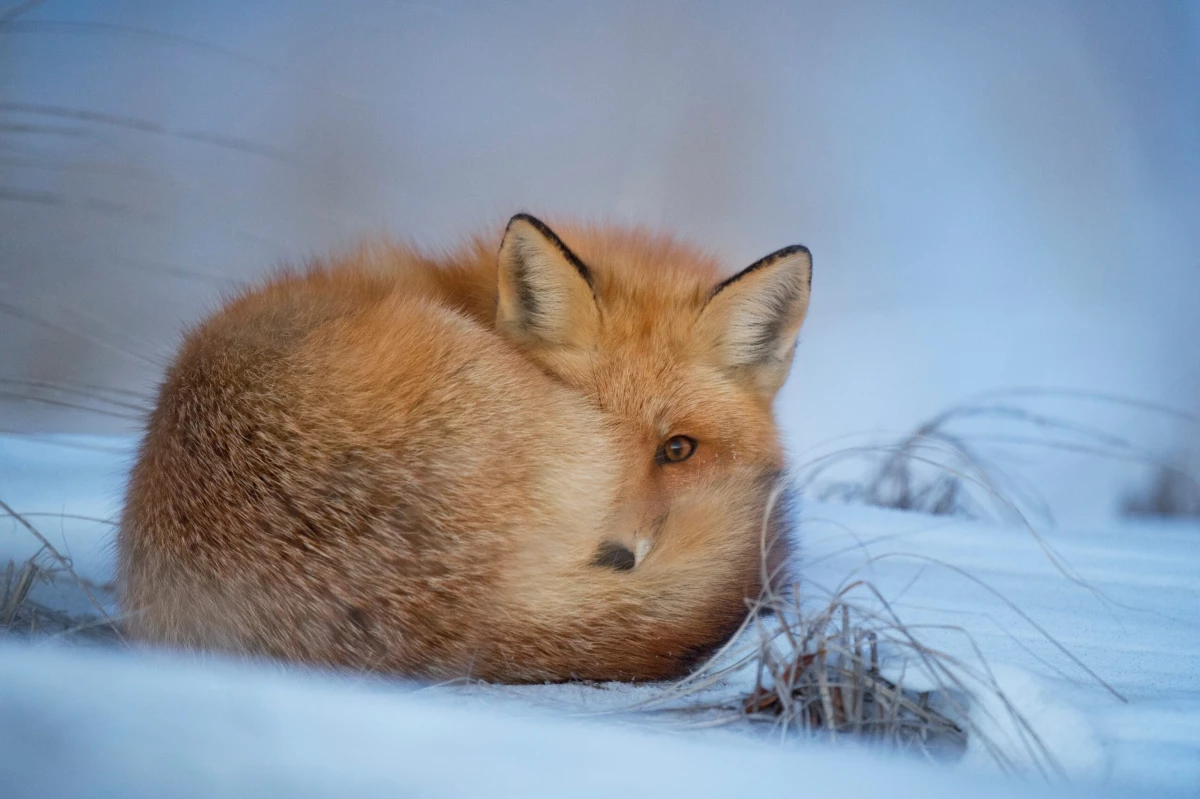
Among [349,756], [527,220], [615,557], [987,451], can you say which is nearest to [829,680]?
[615,557]

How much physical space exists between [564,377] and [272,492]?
334 mm

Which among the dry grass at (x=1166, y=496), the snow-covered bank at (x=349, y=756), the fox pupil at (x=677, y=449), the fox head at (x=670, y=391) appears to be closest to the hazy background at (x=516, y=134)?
the fox head at (x=670, y=391)

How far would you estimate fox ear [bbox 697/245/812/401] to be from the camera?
3.27 ft

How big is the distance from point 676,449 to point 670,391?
0.07 m

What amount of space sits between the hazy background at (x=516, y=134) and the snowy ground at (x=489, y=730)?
1.13 ft

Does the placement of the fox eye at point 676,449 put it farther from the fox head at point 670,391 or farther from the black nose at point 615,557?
the black nose at point 615,557

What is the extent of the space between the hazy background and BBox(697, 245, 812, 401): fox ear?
5.2 inches

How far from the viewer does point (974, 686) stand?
77 cm

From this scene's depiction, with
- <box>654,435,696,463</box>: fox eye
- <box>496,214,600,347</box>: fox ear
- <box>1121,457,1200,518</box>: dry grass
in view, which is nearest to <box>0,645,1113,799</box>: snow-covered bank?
<box>654,435,696,463</box>: fox eye

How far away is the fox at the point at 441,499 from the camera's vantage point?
776 millimetres

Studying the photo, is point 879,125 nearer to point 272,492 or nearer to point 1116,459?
point 1116,459

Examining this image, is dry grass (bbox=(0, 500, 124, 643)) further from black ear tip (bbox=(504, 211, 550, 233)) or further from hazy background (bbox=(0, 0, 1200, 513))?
black ear tip (bbox=(504, 211, 550, 233))

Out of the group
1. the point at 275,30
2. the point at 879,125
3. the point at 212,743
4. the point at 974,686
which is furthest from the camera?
the point at 879,125

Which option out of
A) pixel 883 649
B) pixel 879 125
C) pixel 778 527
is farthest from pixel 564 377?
pixel 879 125
